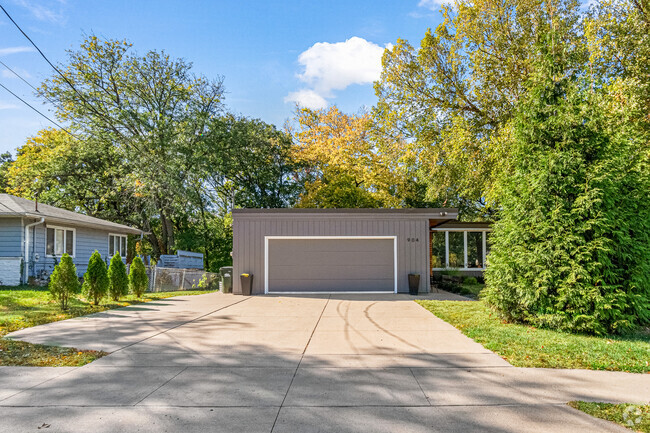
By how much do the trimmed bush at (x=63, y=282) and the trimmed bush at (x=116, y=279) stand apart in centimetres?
145

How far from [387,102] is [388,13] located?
3.89 meters

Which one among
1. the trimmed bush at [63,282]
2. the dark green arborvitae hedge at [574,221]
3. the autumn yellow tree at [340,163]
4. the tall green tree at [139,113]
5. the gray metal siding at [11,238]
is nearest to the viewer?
the dark green arborvitae hedge at [574,221]

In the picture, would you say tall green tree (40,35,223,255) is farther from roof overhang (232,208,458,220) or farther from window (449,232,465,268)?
window (449,232,465,268)

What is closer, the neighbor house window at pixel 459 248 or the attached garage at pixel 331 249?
the attached garage at pixel 331 249

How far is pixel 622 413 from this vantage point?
362 cm

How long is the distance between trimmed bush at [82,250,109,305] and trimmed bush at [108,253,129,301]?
0.82m

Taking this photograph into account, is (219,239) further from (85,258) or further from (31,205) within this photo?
(31,205)

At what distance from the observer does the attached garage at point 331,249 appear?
14.2 metres

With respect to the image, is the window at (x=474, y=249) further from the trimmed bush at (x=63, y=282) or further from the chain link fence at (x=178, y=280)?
the trimmed bush at (x=63, y=282)

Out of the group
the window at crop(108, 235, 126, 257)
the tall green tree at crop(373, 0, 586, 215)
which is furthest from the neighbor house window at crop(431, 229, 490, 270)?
the window at crop(108, 235, 126, 257)

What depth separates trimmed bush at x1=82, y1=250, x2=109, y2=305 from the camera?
10.2m

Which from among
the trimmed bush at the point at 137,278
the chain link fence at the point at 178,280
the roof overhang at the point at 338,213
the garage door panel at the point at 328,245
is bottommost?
the chain link fence at the point at 178,280

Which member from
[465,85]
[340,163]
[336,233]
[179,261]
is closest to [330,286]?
[336,233]

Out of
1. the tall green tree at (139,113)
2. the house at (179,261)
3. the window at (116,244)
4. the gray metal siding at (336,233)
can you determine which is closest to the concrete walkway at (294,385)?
the gray metal siding at (336,233)
